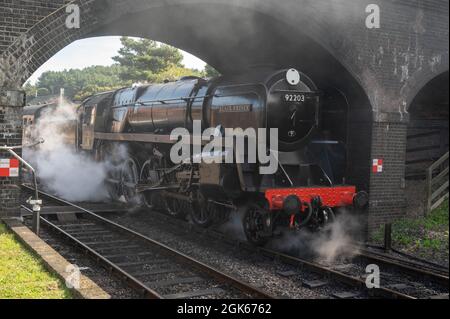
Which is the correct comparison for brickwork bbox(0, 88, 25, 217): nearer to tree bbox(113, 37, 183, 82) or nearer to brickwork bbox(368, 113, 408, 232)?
brickwork bbox(368, 113, 408, 232)

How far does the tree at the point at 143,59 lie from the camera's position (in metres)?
29.8

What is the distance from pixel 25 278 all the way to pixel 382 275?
4840 mm

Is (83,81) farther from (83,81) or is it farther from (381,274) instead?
(381,274)

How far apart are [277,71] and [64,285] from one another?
4600mm

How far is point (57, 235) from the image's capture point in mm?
8875

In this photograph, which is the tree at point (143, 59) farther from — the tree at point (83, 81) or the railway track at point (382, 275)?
the railway track at point (382, 275)

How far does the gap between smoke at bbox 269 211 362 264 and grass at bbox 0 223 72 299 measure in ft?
13.5

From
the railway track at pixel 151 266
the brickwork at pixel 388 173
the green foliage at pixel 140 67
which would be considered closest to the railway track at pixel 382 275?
the railway track at pixel 151 266

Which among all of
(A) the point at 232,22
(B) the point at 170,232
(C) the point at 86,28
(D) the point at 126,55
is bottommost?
(B) the point at 170,232

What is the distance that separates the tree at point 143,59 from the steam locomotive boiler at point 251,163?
19.8 m

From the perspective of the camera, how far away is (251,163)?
7.79 meters

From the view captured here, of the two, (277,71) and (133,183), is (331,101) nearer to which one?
(277,71)

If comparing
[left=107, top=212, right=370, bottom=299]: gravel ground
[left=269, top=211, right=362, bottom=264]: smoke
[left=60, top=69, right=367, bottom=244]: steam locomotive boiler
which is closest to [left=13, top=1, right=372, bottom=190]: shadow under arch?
[left=60, top=69, right=367, bottom=244]: steam locomotive boiler

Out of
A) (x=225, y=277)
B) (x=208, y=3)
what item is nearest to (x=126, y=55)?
(x=208, y=3)
